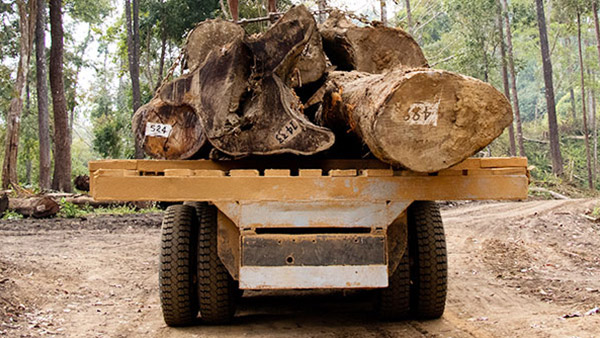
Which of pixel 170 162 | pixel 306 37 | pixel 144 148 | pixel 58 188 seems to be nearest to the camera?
pixel 306 37

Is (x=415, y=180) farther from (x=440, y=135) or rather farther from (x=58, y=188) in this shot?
(x=58, y=188)

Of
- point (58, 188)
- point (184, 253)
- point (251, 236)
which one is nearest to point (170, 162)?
point (184, 253)

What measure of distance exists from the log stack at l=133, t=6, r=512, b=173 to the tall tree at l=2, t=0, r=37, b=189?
613 inches

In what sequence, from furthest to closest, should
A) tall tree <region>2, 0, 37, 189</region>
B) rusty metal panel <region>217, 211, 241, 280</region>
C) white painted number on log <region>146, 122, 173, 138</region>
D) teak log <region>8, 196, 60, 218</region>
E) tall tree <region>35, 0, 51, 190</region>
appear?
tall tree <region>35, 0, 51, 190</region>, tall tree <region>2, 0, 37, 189</region>, teak log <region>8, 196, 60, 218</region>, white painted number on log <region>146, 122, 173, 138</region>, rusty metal panel <region>217, 211, 241, 280</region>

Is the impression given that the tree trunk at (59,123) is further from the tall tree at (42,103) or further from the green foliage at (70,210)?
the green foliage at (70,210)

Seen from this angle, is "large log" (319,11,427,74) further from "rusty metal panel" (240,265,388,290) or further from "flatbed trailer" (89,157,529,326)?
"rusty metal panel" (240,265,388,290)

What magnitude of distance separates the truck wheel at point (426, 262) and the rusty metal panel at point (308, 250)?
0.69 metres

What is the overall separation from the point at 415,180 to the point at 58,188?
18.8 metres

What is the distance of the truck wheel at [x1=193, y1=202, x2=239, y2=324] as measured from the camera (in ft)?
16.7

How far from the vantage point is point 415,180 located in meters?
4.64

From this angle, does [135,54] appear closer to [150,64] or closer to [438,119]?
[150,64]

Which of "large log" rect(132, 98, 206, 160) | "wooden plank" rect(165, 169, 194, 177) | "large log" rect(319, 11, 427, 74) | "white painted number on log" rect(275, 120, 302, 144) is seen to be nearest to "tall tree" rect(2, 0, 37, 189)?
"large log" rect(319, 11, 427, 74)

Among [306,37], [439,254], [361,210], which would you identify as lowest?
[439,254]

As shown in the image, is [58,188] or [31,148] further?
[31,148]
